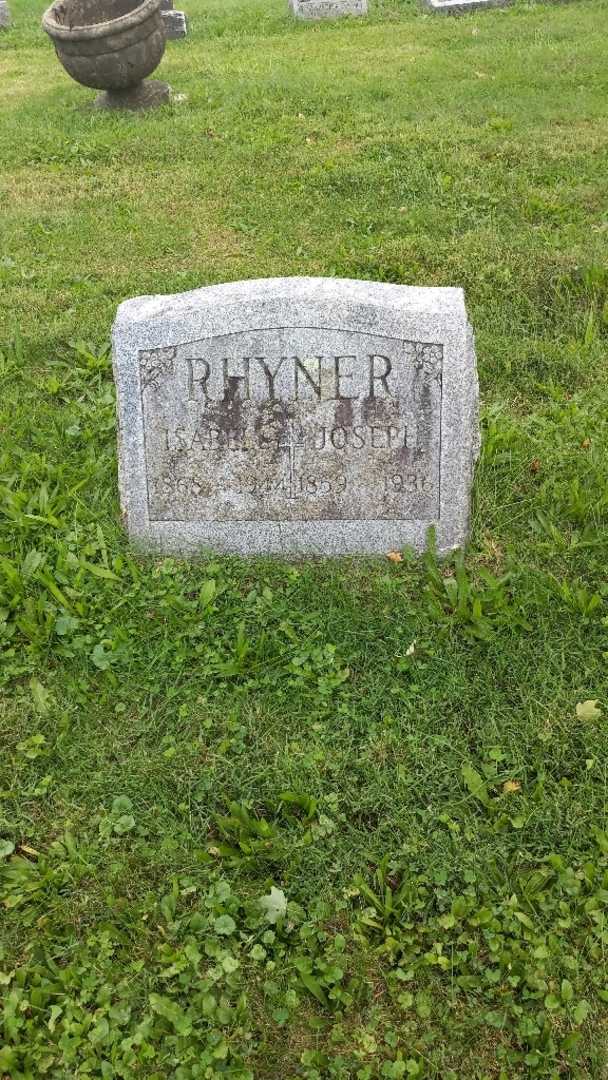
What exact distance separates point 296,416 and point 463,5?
9879mm

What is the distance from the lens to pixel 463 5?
11258mm

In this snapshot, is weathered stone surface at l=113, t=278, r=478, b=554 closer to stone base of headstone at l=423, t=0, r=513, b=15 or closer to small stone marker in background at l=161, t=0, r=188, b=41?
small stone marker in background at l=161, t=0, r=188, b=41

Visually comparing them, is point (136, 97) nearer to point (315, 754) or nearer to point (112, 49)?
point (112, 49)

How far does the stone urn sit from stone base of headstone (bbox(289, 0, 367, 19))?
3.26 m

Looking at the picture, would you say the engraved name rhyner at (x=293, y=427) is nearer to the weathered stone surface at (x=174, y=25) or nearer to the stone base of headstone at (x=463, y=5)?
the weathered stone surface at (x=174, y=25)

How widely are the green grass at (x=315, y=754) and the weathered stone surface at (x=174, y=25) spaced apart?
22.7 feet

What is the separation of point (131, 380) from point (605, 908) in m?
2.24

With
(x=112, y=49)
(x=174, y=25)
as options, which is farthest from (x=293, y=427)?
(x=174, y=25)

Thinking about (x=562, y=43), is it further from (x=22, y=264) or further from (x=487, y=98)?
(x=22, y=264)

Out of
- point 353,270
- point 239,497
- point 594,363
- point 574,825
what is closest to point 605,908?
point 574,825

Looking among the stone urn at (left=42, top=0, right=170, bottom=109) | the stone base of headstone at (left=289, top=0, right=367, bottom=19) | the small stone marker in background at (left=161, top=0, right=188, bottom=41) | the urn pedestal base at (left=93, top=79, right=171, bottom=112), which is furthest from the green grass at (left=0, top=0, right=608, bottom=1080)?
the stone base of headstone at (left=289, top=0, right=367, bottom=19)

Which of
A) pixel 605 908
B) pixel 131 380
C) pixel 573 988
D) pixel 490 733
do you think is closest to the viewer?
pixel 573 988

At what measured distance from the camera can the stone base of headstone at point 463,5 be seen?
1127 cm

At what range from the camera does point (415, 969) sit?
2439 mm
